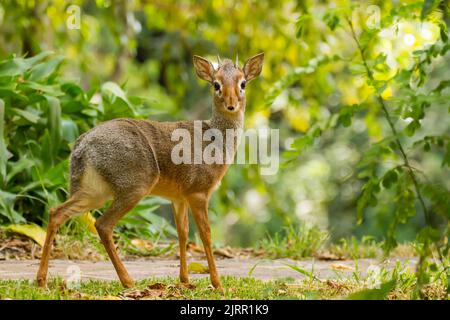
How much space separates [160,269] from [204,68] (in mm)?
1711

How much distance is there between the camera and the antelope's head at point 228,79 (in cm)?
488

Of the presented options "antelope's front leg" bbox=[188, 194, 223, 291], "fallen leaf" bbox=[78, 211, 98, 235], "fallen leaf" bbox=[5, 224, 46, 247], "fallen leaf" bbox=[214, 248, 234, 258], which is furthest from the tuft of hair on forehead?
"fallen leaf" bbox=[214, 248, 234, 258]

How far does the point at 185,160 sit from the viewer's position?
485 cm

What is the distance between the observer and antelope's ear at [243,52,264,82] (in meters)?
5.07

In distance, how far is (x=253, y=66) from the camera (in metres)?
5.12

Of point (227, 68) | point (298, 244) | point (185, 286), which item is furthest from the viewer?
point (298, 244)

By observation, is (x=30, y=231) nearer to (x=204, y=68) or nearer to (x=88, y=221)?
(x=88, y=221)

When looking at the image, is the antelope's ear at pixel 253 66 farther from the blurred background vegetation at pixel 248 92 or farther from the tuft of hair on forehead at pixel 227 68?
the blurred background vegetation at pixel 248 92

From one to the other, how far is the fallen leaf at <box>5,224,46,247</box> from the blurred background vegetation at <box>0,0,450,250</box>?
0.16m

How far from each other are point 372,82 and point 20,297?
7.56 ft

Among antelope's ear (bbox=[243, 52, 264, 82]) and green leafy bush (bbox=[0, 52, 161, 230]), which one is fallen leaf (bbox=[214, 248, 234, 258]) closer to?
green leafy bush (bbox=[0, 52, 161, 230])

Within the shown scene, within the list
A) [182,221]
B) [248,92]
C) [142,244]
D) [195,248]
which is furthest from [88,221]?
[248,92]
